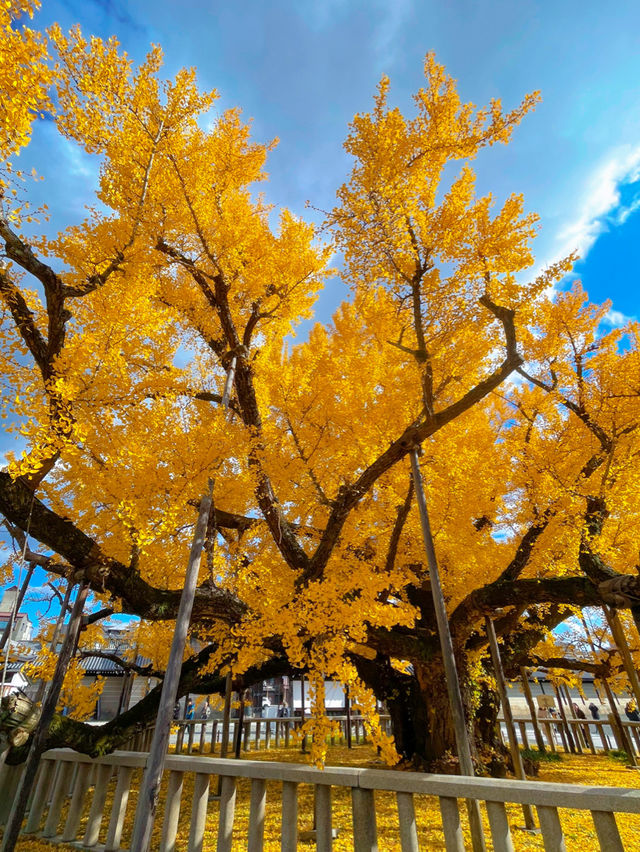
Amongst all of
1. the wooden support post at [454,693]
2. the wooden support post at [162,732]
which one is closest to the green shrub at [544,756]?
the wooden support post at [454,693]

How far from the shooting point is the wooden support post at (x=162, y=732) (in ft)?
→ 11.4

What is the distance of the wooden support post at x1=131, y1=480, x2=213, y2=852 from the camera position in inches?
137

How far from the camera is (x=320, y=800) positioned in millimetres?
3703

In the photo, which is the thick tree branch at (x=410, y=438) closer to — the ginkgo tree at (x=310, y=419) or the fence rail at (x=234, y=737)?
the ginkgo tree at (x=310, y=419)

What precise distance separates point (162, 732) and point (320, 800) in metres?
1.57

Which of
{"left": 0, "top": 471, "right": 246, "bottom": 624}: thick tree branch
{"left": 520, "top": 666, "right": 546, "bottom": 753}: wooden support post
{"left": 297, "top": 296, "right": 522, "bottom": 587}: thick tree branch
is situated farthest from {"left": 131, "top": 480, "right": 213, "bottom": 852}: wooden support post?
{"left": 520, "top": 666, "right": 546, "bottom": 753}: wooden support post

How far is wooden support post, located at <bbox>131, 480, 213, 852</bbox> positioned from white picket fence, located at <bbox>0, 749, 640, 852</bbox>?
511 mm

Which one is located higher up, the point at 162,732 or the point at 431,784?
the point at 162,732

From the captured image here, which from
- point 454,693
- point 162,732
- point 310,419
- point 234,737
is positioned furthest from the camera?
point 234,737

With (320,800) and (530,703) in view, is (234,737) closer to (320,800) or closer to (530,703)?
(530,703)

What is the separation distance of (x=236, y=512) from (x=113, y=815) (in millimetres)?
4574

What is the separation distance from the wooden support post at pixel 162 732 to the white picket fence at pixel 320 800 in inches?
20.1

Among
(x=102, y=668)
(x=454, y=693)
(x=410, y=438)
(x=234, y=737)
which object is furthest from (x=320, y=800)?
(x=102, y=668)

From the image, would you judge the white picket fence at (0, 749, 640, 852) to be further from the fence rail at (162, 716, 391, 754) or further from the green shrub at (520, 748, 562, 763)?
the green shrub at (520, 748, 562, 763)
